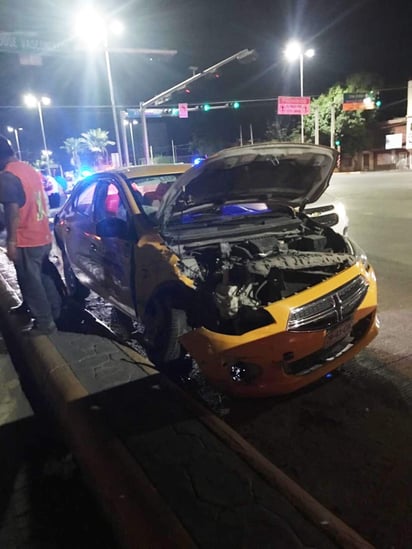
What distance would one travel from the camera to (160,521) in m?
1.95

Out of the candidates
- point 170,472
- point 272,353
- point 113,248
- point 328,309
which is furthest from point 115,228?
point 170,472

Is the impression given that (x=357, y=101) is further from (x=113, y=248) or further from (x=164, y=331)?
(x=164, y=331)

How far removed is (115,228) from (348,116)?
140 feet

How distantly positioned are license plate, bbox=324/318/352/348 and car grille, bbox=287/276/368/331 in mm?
45

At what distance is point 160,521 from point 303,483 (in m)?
0.84

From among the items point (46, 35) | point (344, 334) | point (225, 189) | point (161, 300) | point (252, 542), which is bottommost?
point (252, 542)

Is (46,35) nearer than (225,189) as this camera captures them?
No

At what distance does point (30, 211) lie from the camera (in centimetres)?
413

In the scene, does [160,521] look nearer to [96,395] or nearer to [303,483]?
[303,483]

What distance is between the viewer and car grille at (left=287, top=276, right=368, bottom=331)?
9.27ft

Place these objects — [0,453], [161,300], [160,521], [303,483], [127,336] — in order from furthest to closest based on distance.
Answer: [127,336] < [161,300] < [0,453] < [303,483] < [160,521]

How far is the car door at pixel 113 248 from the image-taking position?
3.77 metres

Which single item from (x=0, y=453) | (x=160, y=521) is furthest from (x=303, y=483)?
(x=0, y=453)

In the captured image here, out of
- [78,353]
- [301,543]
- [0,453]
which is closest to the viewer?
[301,543]
